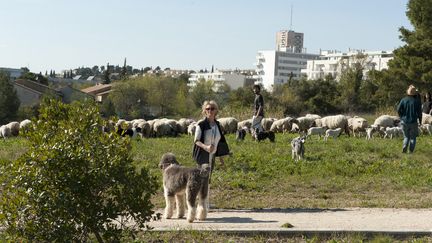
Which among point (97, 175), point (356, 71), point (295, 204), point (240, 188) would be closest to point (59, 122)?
point (97, 175)

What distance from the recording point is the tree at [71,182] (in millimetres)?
7047

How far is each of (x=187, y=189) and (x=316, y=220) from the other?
2210 mm

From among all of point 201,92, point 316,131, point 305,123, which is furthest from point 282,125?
point 201,92

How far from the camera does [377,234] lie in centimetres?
912

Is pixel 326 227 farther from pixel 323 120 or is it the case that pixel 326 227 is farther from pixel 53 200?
pixel 323 120

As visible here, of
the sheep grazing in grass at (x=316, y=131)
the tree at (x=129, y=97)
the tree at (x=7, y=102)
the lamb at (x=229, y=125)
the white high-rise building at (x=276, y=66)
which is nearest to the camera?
the sheep grazing in grass at (x=316, y=131)

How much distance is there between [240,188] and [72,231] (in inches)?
276

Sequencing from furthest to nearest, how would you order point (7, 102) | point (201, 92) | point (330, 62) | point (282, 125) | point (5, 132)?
point (330, 62), point (201, 92), point (7, 102), point (5, 132), point (282, 125)

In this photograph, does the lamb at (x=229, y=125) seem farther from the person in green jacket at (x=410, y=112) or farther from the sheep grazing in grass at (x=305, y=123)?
the person in green jacket at (x=410, y=112)

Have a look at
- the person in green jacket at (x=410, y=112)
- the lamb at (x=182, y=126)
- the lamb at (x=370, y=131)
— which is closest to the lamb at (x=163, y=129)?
the lamb at (x=182, y=126)

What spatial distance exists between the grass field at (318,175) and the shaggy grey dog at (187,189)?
1.55 m

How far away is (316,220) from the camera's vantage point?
33.5ft

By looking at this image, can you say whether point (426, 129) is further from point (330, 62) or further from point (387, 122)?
point (330, 62)

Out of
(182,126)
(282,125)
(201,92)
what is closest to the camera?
(282,125)
